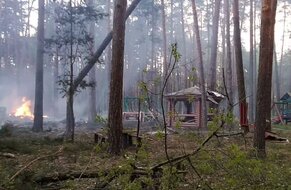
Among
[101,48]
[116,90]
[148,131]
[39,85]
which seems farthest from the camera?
[39,85]

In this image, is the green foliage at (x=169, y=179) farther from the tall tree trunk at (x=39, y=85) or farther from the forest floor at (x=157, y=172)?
the tall tree trunk at (x=39, y=85)

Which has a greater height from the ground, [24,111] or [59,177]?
[24,111]

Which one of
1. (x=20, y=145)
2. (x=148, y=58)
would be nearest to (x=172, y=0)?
(x=148, y=58)

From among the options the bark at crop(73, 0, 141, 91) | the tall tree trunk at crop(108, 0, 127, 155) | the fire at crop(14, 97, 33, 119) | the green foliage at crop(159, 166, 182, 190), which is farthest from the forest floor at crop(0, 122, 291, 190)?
the fire at crop(14, 97, 33, 119)

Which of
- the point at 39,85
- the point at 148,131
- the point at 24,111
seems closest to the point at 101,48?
the point at 148,131

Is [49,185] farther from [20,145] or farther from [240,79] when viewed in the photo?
[240,79]

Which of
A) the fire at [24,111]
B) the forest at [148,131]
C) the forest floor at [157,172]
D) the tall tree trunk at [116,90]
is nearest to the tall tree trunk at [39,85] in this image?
the forest at [148,131]

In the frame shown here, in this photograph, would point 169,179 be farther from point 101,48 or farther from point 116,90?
point 101,48

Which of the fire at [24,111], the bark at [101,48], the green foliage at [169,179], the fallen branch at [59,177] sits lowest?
the fallen branch at [59,177]

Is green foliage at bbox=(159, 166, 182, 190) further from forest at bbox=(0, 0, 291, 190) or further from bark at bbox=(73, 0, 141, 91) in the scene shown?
bark at bbox=(73, 0, 141, 91)

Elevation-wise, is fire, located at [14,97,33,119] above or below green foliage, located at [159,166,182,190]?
above

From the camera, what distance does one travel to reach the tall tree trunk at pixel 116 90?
9.58m

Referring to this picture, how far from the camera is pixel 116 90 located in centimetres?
959

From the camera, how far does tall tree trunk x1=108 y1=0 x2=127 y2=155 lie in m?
9.58
